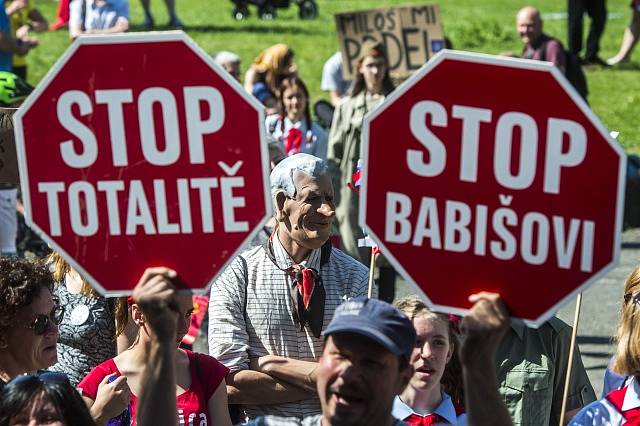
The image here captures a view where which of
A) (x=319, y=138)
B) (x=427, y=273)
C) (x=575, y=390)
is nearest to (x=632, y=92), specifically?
(x=319, y=138)

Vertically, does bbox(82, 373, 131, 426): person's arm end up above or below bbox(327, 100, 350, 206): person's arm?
above

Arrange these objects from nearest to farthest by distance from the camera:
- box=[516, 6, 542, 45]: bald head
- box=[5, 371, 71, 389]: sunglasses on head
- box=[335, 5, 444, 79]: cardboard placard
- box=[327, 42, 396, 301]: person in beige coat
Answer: box=[5, 371, 71, 389]: sunglasses on head < box=[327, 42, 396, 301]: person in beige coat < box=[335, 5, 444, 79]: cardboard placard < box=[516, 6, 542, 45]: bald head

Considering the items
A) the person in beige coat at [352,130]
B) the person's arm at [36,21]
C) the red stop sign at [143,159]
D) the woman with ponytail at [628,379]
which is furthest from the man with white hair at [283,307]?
the person's arm at [36,21]

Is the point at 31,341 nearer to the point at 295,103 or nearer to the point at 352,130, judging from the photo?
the point at 352,130

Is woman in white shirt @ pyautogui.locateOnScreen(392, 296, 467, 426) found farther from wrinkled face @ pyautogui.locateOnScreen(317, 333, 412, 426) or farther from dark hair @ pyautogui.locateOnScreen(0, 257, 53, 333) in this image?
dark hair @ pyautogui.locateOnScreen(0, 257, 53, 333)

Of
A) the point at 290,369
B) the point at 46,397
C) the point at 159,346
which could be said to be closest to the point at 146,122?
the point at 159,346

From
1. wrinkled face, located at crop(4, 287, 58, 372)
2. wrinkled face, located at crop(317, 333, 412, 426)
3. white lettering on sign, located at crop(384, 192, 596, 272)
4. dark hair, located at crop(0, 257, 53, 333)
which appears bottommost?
wrinkled face, located at crop(4, 287, 58, 372)

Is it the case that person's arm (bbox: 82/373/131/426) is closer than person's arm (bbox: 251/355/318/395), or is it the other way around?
person's arm (bbox: 82/373/131/426)

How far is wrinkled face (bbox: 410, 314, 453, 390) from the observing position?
→ 4.86 metres

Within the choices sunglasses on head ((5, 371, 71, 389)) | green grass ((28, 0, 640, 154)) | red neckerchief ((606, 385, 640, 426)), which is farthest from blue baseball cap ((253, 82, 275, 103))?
sunglasses on head ((5, 371, 71, 389))

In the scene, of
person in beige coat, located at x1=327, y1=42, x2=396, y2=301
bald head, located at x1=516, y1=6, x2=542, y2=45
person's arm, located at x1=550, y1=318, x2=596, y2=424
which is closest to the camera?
person's arm, located at x1=550, y1=318, x2=596, y2=424

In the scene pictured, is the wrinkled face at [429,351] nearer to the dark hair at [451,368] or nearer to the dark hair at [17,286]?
the dark hair at [451,368]

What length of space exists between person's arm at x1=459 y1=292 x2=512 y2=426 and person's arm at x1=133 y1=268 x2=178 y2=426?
0.73 metres

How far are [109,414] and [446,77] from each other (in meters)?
2.00
